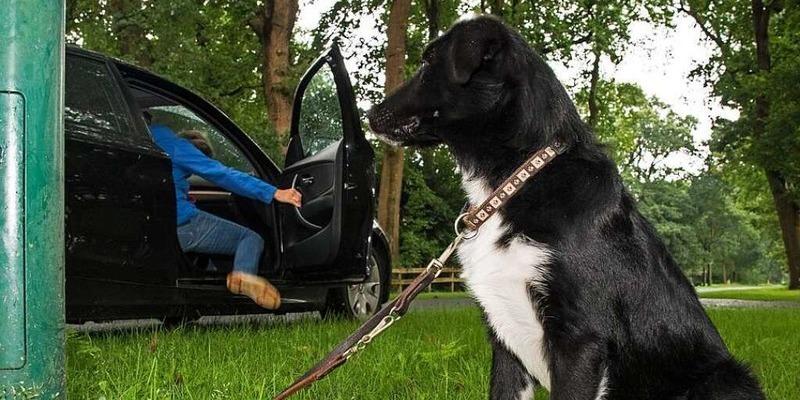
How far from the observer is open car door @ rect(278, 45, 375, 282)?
591 centimetres

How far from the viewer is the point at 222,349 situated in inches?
184

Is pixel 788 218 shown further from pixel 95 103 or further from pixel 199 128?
pixel 95 103

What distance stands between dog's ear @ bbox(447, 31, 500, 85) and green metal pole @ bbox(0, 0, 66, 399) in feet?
4.36

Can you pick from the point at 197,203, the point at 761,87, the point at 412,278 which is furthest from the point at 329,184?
the point at 412,278

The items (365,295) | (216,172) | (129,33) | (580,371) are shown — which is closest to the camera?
(580,371)

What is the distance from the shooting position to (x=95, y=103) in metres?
4.83

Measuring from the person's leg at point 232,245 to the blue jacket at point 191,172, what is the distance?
105 millimetres

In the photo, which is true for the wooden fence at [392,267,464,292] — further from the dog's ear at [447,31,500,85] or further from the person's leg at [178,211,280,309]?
the dog's ear at [447,31,500,85]

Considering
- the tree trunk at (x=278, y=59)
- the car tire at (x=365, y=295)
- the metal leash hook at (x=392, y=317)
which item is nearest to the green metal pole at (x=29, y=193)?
the metal leash hook at (x=392, y=317)

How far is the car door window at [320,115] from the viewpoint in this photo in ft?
20.1

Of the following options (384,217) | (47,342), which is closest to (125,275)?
(47,342)

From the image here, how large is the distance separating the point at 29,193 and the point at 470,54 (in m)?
1.54

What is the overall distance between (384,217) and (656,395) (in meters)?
16.7

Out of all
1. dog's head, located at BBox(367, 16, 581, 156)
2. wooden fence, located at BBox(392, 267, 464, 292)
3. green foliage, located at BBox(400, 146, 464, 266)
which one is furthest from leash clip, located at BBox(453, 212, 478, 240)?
green foliage, located at BBox(400, 146, 464, 266)
